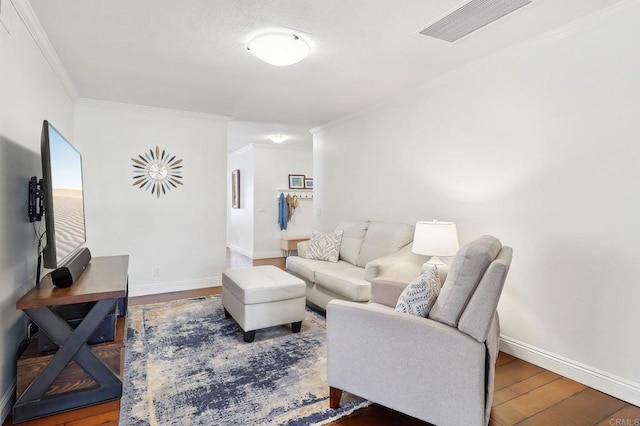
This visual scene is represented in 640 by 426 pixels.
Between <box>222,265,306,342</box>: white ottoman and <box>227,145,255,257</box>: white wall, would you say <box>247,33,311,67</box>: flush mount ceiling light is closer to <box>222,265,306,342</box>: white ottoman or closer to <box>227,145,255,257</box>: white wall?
<box>222,265,306,342</box>: white ottoman

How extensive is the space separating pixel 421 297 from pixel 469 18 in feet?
6.00

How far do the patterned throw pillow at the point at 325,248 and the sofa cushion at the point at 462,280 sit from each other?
2392mm

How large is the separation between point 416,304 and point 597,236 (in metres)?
1.42

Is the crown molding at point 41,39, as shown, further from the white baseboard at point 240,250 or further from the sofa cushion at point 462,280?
the white baseboard at point 240,250

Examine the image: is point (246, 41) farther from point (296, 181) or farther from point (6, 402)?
point (296, 181)

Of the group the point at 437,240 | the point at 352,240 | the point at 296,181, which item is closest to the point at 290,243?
the point at 296,181


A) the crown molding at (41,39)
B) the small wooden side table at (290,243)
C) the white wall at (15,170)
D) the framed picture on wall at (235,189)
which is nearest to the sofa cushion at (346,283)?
the white wall at (15,170)

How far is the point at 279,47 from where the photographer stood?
2395mm

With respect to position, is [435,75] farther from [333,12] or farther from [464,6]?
[333,12]

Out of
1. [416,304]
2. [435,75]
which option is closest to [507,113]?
[435,75]

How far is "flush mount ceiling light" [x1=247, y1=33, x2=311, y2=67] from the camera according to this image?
235 centimetres

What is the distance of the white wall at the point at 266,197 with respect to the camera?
7.11m

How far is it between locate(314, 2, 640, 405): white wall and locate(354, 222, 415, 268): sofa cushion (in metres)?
0.36

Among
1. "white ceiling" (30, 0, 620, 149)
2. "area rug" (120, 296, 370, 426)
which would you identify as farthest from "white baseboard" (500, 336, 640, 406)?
"white ceiling" (30, 0, 620, 149)
